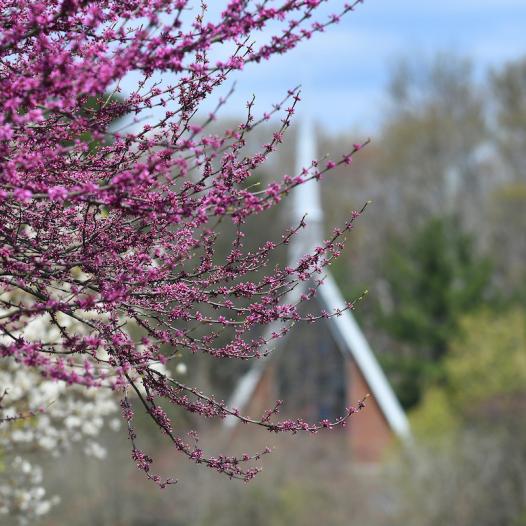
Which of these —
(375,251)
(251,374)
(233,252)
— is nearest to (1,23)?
(233,252)

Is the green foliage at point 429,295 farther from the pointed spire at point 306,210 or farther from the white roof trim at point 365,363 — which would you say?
the white roof trim at point 365,363

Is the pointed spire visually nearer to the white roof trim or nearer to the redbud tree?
the white roof trim

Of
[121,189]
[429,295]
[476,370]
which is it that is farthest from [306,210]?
[121,189]

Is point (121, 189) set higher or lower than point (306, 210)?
lower

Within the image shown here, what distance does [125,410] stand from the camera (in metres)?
4.34

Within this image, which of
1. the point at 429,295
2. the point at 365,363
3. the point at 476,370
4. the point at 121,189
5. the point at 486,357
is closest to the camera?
the point at 121,189

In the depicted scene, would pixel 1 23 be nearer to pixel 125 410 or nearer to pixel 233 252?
pixel 233 252

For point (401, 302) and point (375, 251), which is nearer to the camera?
point (401, 302)

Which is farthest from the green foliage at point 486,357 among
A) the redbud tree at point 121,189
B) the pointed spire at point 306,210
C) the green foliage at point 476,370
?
the redbud tree at point 121,189

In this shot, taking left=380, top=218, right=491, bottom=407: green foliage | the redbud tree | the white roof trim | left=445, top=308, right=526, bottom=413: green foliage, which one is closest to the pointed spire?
the white roof trim

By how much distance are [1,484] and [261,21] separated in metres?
6.47

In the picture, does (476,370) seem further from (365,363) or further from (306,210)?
(306,210)

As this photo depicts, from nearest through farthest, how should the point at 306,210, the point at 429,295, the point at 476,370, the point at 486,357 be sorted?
the point at 306,210 → the point at 486,357 → the point at 476,370 → the point at 429,295

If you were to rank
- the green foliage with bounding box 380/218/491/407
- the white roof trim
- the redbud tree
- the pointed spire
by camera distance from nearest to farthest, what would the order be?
1. the redbud tree
2. the pointed spire
3. the white roof trim
4. the green foliage with bounding box 380/218/491/407
